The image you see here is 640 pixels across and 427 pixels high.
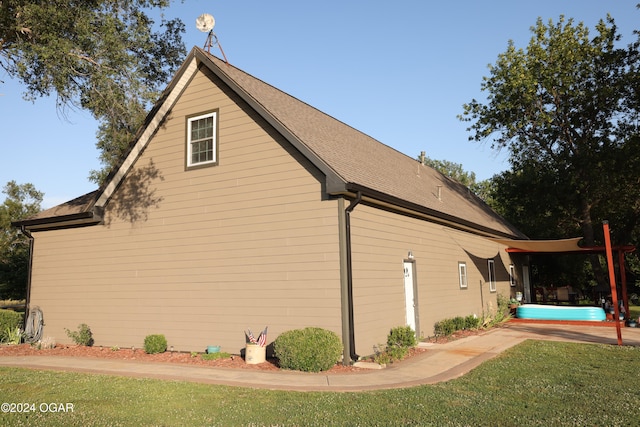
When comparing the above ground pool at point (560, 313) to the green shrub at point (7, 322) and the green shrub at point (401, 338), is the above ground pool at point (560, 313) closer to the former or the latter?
the green shrub at point (401, 338)

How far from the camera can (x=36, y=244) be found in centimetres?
1571

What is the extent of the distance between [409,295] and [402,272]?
0.78m

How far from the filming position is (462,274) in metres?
17.3

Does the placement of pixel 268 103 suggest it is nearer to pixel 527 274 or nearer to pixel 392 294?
pixel 392 294

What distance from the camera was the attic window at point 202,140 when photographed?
41.5ft

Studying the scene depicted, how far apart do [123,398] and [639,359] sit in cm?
1001

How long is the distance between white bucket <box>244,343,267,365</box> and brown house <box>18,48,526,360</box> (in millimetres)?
552

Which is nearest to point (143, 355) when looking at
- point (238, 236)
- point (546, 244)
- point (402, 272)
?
point (238, 236)

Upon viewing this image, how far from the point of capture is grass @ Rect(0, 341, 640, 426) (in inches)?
234

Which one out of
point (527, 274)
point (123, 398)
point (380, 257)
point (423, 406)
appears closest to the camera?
point (423, 406)

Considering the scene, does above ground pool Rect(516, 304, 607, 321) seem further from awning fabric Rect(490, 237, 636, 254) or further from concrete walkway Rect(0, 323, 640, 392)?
concrete walkway Rect(0, 323, 640, 392)

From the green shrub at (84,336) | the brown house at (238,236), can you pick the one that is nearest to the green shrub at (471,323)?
the brown house at (238,236)

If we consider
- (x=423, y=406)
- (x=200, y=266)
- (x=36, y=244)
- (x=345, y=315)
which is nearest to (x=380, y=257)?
(x=345, y=315)

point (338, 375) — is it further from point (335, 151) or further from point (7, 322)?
point (7, 322)
